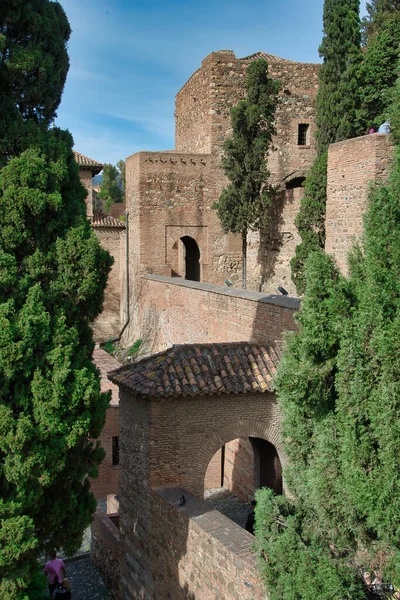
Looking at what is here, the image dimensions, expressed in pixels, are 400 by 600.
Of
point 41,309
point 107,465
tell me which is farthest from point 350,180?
point 107,465

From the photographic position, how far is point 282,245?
16547 millimetres

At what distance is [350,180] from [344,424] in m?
7.36

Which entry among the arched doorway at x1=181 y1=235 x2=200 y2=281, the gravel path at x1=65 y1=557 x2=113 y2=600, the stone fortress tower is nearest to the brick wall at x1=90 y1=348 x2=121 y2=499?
the gravel path at x1=65 y1=557 x2=113 y2=600

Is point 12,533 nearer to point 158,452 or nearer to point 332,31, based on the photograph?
point 158,452

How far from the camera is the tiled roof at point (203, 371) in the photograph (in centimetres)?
735

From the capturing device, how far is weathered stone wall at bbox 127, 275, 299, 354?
9.57 m

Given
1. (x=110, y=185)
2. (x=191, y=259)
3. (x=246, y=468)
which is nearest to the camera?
(x=246, y=468)

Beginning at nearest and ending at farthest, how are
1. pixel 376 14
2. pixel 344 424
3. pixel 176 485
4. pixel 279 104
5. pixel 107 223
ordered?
pixel 344 424 → pixel 176 485 → pixel 279 104 → pixel 107 223 → pixel 376 14

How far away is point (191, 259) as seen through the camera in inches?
902

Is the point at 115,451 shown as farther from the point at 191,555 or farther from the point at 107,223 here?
the point at 107,223

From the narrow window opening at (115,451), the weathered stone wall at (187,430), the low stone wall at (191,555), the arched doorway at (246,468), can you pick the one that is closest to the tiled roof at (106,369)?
the narrow window opening at (115,451)

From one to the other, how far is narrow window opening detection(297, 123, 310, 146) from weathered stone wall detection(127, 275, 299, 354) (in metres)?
6.35

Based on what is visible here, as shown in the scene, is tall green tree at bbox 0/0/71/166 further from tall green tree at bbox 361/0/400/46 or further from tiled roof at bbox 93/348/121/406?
tall green tree at bbox 361/0/400/46

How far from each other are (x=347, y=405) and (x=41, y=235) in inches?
147
